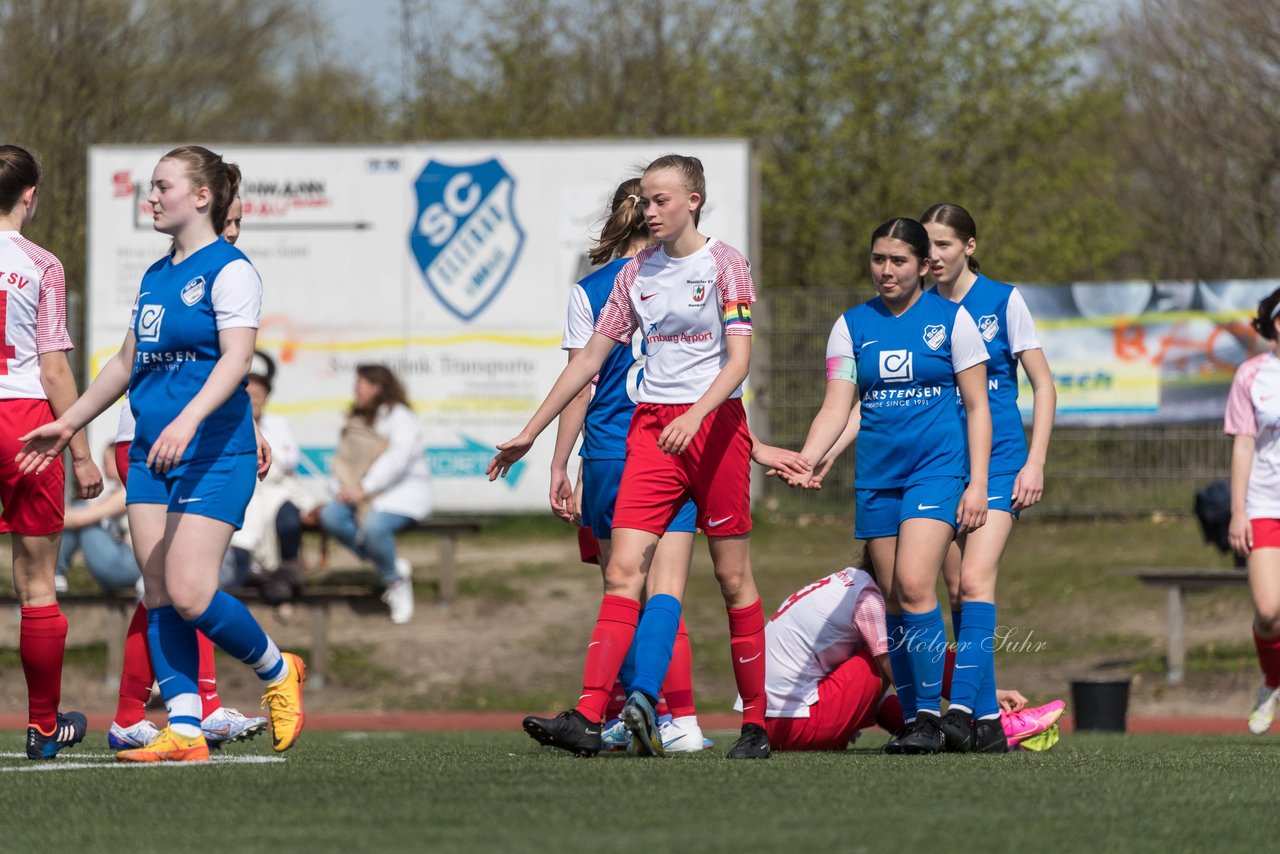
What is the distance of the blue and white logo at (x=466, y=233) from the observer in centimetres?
1886

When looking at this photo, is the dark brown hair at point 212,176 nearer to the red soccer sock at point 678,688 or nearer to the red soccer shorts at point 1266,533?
the red soccer sock at point 678,688

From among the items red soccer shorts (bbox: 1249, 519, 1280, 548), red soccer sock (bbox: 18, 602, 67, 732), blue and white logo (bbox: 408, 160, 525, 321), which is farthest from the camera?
blue and white logo (bbox: 408, 160, 525, 321)

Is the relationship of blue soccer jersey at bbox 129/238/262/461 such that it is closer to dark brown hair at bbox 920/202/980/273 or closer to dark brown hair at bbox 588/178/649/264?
dark brown hair at bbox 588/178/649/264

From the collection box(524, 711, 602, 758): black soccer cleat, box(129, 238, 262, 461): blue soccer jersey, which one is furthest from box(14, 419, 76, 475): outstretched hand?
box(524, 711, 602, 758): black soccer cleat

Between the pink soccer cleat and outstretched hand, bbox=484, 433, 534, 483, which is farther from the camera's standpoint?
the pink soccer cleat

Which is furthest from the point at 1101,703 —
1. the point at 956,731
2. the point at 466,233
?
the point at 466,233

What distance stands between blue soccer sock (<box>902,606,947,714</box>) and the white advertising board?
11.5 metres

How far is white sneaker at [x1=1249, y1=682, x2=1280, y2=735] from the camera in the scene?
8.73m

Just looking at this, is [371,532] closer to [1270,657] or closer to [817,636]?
[817,636]

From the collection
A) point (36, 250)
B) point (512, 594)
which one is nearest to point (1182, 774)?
point (36, 250)

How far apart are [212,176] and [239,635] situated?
152 cm

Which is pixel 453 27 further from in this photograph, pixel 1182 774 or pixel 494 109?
pixel 1182 774

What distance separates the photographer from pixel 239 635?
6340mm

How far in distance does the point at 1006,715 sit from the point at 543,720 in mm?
2269
